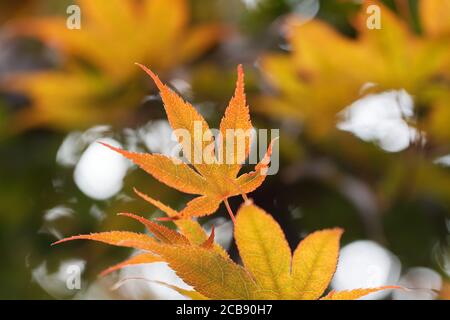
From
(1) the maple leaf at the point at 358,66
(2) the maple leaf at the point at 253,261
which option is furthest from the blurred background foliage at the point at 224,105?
(2) the maple leaf at the point at 253,261

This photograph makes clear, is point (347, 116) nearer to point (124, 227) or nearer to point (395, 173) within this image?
point (395, 173)

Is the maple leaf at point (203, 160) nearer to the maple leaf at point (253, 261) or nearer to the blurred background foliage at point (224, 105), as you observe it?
the maple leaf at point (253, 261)

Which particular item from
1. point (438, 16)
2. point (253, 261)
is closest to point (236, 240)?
point (253, 261)

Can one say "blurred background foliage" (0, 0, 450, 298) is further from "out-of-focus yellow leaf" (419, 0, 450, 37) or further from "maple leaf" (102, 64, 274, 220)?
"maple leaf" (102, 64, 274, 220)

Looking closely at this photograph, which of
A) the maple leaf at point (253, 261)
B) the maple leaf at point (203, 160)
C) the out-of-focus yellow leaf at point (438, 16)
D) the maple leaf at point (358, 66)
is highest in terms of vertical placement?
the out-of-focus yellow leaf at point (438, 16)

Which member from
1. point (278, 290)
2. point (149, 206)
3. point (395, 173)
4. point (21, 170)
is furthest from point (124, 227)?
point (278, 290)

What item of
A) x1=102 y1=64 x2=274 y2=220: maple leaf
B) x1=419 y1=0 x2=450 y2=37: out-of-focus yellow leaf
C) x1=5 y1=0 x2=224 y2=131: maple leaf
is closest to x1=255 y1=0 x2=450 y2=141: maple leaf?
x1=419 y1=0 x2=450 y2=37: out-of-focus yellow leaf
